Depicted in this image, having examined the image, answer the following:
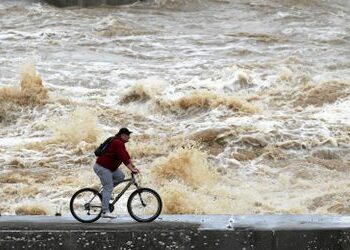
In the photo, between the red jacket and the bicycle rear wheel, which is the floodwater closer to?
the bicycle rear wheel

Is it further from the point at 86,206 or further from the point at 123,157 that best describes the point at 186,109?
the point at 123,157

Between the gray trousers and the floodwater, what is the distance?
257cm

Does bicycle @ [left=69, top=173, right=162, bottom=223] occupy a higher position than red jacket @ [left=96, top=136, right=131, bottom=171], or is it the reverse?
red jacket @ [left=96, top=136, right=131, bottom=171]

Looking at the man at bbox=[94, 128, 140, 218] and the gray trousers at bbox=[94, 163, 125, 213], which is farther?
the gray trousers at bbox=[94, 163, 125, 213]

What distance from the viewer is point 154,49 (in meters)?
21.6

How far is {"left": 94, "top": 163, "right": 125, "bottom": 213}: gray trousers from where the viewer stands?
6520mm

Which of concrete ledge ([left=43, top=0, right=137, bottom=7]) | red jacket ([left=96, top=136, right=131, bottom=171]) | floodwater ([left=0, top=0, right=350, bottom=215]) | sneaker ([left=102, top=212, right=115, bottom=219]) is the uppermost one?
red jacket ([left=96, top=136, right=131, bottom=171])

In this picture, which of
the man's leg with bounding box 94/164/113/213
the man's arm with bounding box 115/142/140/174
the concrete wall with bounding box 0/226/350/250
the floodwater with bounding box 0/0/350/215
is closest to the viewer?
the concrete wall with bounding box 0/226/350/250

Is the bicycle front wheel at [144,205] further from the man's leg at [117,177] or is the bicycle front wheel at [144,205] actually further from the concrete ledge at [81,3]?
the concrete ledge at [81,3]

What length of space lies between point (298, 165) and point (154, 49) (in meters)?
10.7

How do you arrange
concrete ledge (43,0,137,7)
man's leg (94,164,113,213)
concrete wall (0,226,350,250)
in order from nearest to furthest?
concrete wall (0,226,350,250) → man's leg (94,164,113,213) → concrete ledge (43,0,137,7)

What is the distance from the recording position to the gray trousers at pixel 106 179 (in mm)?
6520

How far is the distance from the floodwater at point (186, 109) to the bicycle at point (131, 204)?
236 cm

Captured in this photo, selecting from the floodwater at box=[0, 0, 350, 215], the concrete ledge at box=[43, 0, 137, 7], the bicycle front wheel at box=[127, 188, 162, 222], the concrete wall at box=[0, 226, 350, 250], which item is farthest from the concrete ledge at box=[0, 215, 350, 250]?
the concrete ledge at box=[43, 0, 137, 7]
